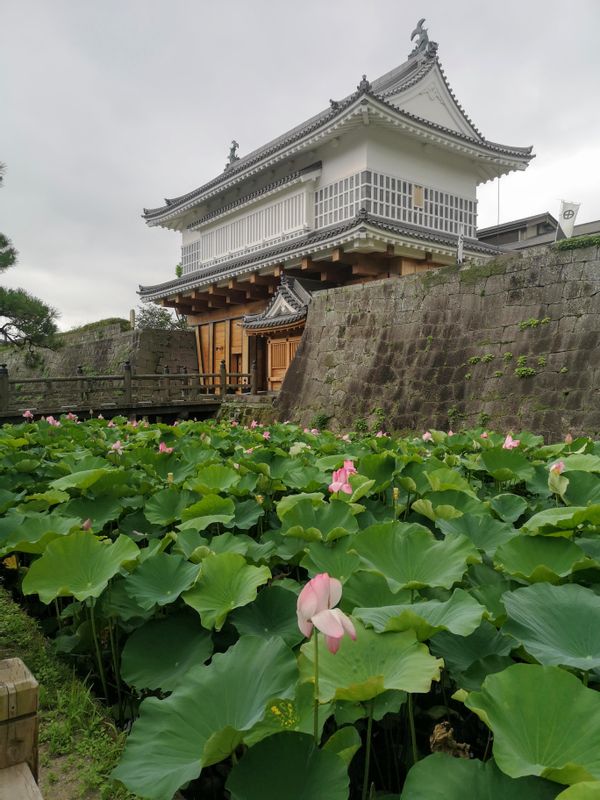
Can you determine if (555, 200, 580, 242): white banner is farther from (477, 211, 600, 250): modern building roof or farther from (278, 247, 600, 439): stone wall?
(477, 211, 600, 250): modern building roof

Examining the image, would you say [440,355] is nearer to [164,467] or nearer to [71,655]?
[164,467]

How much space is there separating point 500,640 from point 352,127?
39.4 feet

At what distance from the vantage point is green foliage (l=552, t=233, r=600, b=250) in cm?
685

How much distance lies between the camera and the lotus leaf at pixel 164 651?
1.21m

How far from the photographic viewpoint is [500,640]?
107 centimetres

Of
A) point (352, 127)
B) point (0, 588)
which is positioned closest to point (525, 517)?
point (0, 588)

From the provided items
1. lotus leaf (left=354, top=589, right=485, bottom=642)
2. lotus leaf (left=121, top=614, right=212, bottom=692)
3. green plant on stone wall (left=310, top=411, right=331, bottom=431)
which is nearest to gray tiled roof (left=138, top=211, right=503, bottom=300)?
green plant on stone wall (left=310, top=411, right=331, bottom=431)

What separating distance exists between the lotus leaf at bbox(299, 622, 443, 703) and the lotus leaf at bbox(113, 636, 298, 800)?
0.05 metres

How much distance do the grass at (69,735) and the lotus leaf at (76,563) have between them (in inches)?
9.8

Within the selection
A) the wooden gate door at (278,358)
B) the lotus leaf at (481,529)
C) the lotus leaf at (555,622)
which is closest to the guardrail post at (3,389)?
the wooden gate door at (278,358)

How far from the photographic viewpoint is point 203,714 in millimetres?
869

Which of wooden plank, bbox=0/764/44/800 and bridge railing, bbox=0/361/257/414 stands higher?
bridge railing, bbox=0/361/257/414

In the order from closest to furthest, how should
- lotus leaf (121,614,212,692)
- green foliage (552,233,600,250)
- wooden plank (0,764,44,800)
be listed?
wooden plank (0,764,44,800), lotus leaf (121,614,212,692), green foliage (552,233,600,250)

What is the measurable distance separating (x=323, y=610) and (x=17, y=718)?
1.76 feet
